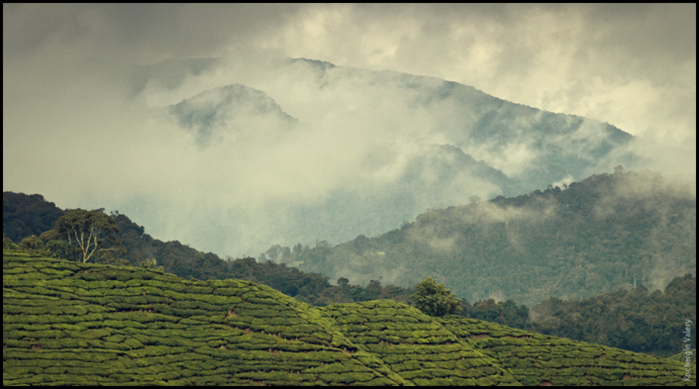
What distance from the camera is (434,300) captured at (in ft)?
240

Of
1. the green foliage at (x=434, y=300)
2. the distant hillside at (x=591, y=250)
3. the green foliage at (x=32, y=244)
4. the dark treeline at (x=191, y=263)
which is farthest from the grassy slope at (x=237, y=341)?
the distant hillside at (x=591, y=250)

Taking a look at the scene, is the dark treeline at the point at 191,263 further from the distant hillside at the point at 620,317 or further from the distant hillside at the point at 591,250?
the distant hillside at the point at 591,250

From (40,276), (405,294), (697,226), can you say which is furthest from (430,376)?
(697,226)

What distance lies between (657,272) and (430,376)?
404ft

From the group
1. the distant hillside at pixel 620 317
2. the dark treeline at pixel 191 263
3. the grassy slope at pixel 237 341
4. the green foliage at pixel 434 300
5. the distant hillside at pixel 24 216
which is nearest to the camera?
the grassy slope at pixel 237 341

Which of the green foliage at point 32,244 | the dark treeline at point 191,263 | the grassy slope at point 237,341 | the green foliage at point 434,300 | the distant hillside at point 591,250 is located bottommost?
the grassy slope at point 237,341

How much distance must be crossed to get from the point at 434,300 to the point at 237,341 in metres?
22.9

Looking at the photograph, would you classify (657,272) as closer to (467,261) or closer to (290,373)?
(467,261)

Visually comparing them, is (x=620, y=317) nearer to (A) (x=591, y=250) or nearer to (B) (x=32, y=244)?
(A) (x=591, y=250)

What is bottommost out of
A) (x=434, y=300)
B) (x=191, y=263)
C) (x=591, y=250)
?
(x=434, y=300)

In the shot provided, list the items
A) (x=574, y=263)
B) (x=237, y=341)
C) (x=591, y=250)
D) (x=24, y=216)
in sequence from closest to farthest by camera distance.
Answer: (x=237, y=341) < (x=24, y=216) < (x=574, y=263) < (x=591, y=250)

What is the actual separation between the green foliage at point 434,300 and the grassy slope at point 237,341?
2433mm

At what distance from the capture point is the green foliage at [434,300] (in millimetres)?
72800

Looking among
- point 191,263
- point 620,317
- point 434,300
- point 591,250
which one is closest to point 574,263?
point 591,250
